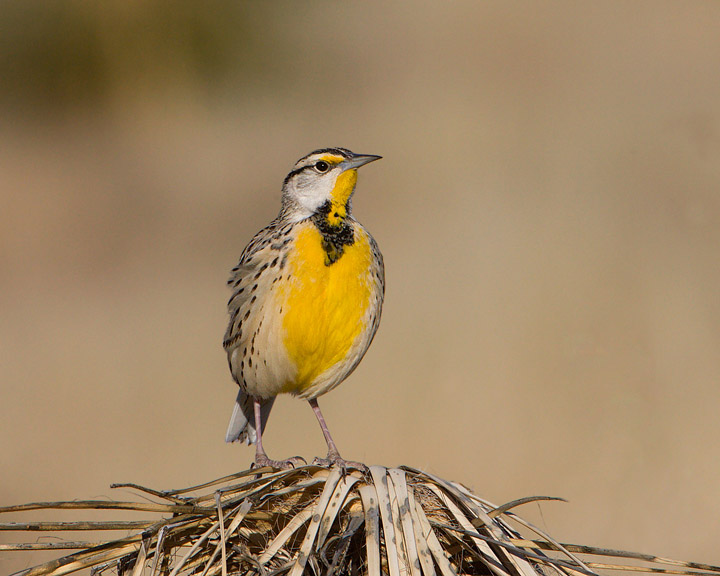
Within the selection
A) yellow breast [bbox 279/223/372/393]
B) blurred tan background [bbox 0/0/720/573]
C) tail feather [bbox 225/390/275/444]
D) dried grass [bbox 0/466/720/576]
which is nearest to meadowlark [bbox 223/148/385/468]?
yellow breast [bbox 279/223/372/393]

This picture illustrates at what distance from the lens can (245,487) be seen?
1.34 meters

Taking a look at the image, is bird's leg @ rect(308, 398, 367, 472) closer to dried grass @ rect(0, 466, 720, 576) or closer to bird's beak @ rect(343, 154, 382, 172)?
dried grass @ rect(0, 466, 720, 576)

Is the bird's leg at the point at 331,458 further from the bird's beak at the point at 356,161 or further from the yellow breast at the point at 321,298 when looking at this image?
the bird's beak at the point at 356,161

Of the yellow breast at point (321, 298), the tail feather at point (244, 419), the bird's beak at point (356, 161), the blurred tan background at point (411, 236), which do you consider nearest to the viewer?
the yellow breast at point (321, 298)

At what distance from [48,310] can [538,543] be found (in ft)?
16.6

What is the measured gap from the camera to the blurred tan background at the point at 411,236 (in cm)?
451

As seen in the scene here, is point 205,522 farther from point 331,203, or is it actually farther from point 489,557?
point 331,203

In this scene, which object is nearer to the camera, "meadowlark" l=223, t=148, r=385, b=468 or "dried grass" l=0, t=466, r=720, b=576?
"dried grass" l=0, t=466, r=720, b=576

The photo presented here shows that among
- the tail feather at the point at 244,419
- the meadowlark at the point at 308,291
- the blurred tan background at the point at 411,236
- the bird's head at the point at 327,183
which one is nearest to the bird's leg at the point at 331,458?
the meadowlark at the point at 308,291

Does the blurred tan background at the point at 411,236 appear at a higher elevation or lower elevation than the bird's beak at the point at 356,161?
higher

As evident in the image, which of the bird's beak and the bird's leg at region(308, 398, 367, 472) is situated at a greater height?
the bird's beak

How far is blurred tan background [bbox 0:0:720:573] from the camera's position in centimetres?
451

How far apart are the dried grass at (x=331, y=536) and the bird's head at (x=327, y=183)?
3.38 ft

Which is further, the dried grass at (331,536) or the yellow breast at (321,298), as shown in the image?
the yellow breast at (321,298)
